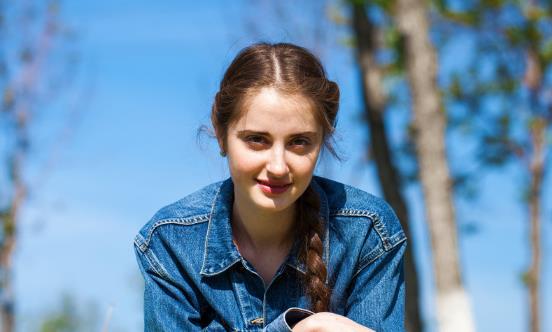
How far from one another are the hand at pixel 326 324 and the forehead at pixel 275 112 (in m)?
0.56

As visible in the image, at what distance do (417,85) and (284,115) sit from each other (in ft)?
20.8

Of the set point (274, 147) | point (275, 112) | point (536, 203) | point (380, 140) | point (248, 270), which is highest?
point (380, 140)

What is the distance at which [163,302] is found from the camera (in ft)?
9.64

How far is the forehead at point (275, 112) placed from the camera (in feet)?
8.93

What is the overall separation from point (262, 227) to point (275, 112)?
1.56 ft

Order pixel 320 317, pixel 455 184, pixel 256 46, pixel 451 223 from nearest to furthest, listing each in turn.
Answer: pixel 320 317, pixel 256 46, pixel 451 223, pixel 455 184

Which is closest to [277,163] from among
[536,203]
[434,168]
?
[434,168]

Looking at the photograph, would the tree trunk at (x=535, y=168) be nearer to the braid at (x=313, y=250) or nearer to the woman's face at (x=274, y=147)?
the braid at (x=313, y=250)

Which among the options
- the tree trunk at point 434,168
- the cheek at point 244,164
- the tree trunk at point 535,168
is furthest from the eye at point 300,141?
the tree trunk at point 535,168

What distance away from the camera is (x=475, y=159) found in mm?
14328

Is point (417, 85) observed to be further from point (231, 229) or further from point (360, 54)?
point (231, 229)

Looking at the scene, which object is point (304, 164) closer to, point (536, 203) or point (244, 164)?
point (244, 164)

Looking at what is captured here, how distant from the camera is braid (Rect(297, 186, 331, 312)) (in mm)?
2951

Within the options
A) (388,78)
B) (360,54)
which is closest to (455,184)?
(388,78)
